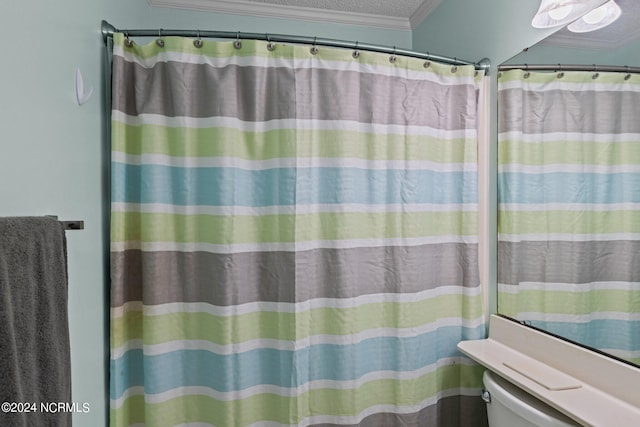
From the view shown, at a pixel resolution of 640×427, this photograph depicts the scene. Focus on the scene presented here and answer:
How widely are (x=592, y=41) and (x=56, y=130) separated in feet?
5.55

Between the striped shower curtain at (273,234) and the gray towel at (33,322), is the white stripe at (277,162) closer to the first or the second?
the striped shower curtain at (273,234)

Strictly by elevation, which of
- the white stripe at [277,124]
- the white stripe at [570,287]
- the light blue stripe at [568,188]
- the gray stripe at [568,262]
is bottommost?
the white stripe at [570,287]

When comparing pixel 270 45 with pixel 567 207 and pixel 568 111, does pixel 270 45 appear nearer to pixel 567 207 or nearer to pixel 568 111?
pixel 568 111

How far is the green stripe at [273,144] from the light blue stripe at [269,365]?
76cm

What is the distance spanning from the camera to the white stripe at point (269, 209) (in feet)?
4.22

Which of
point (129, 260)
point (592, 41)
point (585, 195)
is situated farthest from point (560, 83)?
point (129, 260)

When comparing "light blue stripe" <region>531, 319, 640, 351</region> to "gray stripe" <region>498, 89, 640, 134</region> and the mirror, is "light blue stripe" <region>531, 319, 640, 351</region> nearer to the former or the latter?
the mirror

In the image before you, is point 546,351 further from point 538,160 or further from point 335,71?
point 335,71

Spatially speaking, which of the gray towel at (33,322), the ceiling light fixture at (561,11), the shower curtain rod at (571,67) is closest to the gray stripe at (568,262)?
the shower curtain rod at (571,67)

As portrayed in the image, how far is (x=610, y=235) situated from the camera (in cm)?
114

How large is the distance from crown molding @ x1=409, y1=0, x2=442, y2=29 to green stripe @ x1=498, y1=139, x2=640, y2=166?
3.33 feet

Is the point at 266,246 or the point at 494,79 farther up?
the point at 494,79

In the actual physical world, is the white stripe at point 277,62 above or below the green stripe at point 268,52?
below

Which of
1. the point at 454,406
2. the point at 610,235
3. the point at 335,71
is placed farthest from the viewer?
the point at 454,406
